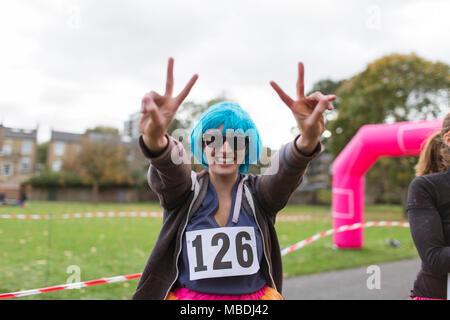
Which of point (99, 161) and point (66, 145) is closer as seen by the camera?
point (99, 161)

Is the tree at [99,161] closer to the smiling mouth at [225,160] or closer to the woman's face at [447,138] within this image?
the smiling mouth at [225,160]

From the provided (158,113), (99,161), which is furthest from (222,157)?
(99,161)

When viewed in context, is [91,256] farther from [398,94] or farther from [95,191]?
[95,191]

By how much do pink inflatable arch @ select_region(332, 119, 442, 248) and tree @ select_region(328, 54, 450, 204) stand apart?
37.1ft

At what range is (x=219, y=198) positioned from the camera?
158 cm

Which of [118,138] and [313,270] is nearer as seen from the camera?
[313,270]

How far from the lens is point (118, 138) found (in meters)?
32.8

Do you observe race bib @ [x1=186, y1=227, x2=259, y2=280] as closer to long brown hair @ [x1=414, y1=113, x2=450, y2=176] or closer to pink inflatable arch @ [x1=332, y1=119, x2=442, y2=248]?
→ long brown hair @ [x1=414, y1=113, x2=450, y2=176]

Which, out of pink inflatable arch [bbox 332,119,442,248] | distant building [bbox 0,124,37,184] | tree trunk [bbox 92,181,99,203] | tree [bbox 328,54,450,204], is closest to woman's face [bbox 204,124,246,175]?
distant building [bbox 0,124,37,184]

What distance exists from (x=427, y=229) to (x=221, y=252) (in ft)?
2.90

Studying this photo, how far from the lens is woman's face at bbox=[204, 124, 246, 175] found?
152 centimetres

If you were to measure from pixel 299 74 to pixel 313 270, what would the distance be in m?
5.82
